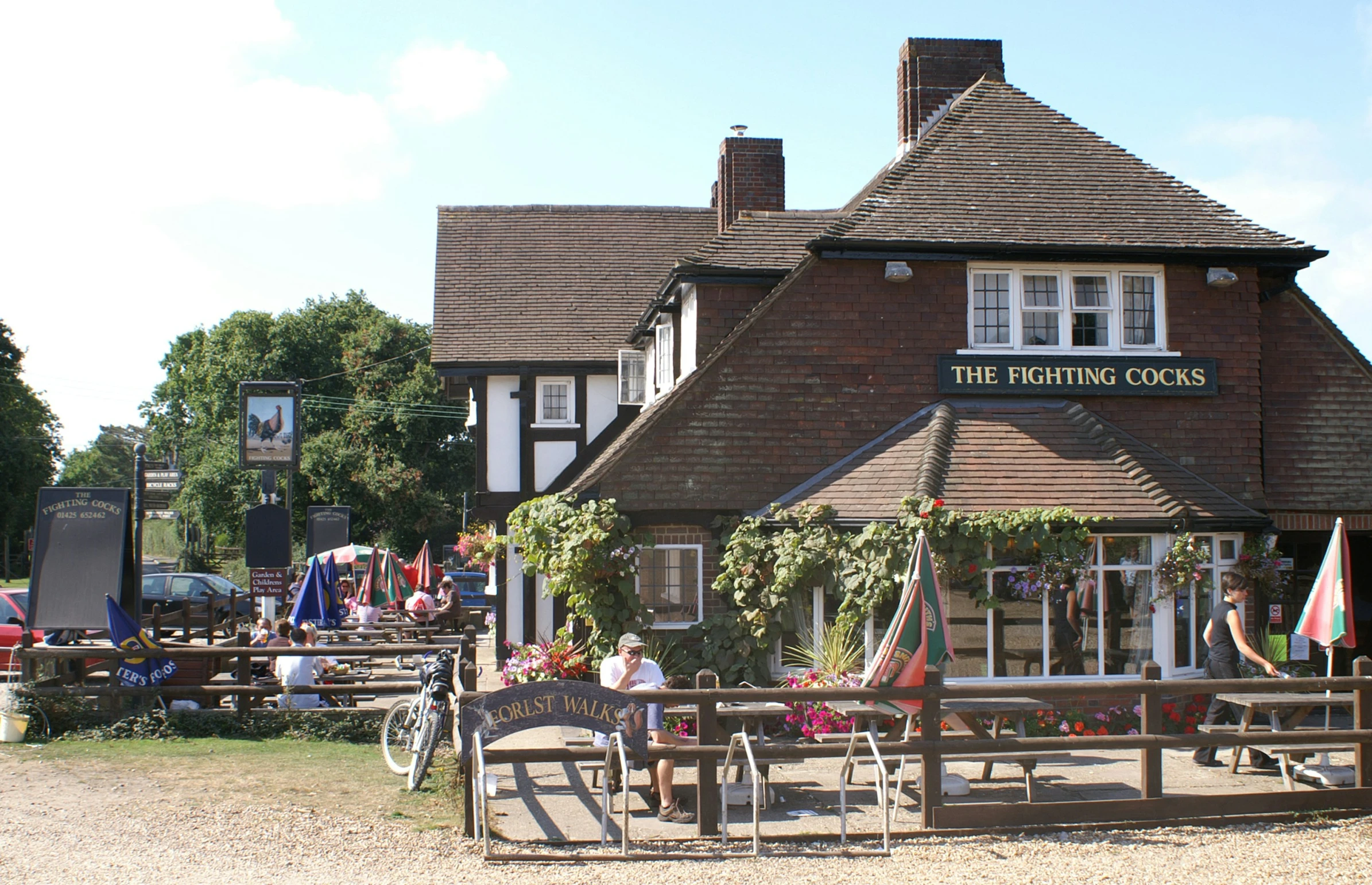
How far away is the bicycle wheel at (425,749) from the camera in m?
9.72

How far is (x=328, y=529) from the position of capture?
95.5 feet

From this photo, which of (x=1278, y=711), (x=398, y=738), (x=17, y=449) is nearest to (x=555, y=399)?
(x=398, y=738)

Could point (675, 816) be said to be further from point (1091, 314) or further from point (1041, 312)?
point (1091, 314)

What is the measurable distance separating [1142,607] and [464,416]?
45183 millimetres

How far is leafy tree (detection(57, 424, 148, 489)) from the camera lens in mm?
122750

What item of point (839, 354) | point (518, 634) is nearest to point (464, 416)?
point (518, 634)

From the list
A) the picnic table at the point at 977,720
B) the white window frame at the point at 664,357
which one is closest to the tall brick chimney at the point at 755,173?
the white window frame at the point at 664,357

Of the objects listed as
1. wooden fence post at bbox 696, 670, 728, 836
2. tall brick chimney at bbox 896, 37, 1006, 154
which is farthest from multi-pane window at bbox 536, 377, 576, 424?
wooden fence post at bbox 696, 670, 728, 836

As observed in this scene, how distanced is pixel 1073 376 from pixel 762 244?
15.5 feet

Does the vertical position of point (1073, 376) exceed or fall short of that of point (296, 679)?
it exceeds it

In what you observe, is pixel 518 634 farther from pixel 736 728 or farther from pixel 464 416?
pixel 464 416

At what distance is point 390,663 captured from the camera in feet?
69.6

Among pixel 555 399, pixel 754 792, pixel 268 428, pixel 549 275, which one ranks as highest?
pixel 549 275

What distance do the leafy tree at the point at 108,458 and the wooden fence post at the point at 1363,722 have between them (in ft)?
412
